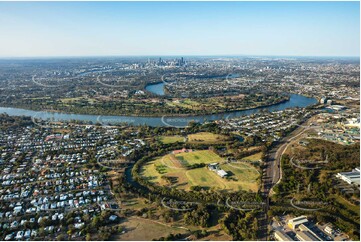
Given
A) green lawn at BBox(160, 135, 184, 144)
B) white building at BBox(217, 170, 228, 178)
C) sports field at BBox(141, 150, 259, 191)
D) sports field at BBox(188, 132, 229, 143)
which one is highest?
sports field at BBox(188, 132, 229, 143)

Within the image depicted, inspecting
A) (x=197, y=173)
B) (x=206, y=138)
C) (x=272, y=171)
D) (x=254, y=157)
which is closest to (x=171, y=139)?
(x=206, y=138)

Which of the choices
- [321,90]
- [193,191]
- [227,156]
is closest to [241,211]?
[193,191]

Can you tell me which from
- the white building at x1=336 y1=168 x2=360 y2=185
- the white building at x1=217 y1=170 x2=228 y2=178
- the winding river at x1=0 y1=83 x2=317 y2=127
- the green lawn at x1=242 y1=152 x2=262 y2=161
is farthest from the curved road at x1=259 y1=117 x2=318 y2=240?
the winding river at x1=0 y1=83 x2=317 y2=127

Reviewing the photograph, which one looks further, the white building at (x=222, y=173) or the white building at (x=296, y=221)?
the white building at (x=222, y=173)

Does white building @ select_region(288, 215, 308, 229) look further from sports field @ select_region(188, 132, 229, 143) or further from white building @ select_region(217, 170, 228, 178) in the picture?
sports field @ select_region(188, 132, 229, 143)

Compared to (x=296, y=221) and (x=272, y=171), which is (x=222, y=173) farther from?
(x=296, y=221)

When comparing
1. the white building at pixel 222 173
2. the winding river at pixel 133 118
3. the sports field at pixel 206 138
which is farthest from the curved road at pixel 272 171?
the winding river at pixel 133 118

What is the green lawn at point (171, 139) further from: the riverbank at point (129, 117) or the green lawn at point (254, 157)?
the green lawn at point (254, 157)

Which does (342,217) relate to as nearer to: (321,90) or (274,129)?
(274,129)

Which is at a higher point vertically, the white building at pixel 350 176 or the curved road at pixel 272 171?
the white building at pixel 350 176
